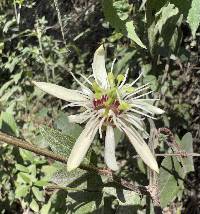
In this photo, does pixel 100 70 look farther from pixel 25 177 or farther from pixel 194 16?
pixel 25 177

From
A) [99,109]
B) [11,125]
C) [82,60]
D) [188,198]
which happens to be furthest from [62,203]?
[82,60]

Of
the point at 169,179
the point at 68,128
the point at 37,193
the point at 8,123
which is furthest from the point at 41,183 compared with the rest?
the point at 169,179

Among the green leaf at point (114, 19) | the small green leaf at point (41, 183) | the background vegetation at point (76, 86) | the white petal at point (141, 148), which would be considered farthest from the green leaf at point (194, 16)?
the small green leaf at point (41, 183)

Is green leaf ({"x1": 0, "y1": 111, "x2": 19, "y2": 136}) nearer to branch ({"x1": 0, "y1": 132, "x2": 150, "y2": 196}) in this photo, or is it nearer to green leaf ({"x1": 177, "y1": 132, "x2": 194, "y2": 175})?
green leaf ({"x1": 177, "y1": 132, "x2": 194, "y2": 175})

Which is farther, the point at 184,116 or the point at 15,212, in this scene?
the point at 15,212

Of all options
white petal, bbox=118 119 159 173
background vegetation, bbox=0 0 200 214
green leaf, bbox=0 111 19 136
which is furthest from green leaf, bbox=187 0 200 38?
green leaf, bbox=0 111 19 136

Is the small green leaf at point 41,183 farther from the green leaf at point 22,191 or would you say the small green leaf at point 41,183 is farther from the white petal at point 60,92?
the white petal at point 60,92

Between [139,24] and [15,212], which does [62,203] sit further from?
[15,212]
